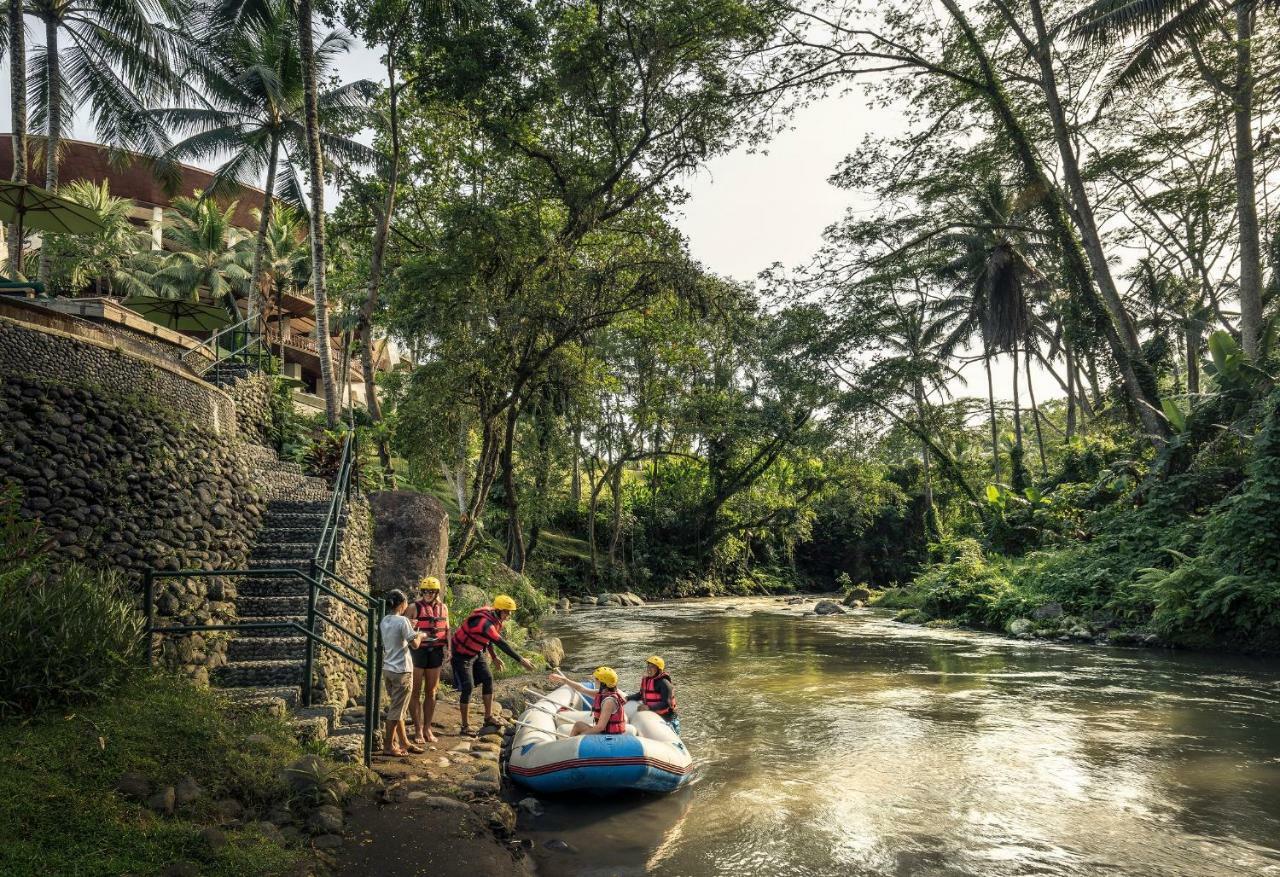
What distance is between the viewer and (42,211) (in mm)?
11484

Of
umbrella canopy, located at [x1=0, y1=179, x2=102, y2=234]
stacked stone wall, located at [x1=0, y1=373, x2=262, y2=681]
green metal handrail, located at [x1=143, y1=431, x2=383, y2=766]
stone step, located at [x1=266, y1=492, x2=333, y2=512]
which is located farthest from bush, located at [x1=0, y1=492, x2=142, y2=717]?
umbrella canopy, located at [x1=0, y1=179, x2=102, y2=234]

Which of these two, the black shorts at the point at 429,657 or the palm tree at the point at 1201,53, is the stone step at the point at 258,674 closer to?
the black shorts at the point at 429,657

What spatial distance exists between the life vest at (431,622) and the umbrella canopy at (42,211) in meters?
8.25

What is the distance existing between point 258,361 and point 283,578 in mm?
7159

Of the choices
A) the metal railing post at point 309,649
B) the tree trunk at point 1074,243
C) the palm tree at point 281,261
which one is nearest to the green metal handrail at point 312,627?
the metal railing post at point 309,649

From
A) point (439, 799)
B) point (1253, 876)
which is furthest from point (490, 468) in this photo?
point (1253, 876)

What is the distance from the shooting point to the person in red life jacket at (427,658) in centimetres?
780

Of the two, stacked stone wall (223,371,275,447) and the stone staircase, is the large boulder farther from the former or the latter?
stacked stone wall (223,371,275,447)

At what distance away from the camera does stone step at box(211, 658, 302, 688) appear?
7406 millimetres

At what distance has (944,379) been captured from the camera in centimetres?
3116

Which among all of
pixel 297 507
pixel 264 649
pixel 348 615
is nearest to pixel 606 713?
pixel 264 649

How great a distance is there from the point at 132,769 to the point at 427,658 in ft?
9.88

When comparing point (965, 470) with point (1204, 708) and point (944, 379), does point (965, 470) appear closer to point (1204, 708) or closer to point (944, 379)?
point (944, 379)

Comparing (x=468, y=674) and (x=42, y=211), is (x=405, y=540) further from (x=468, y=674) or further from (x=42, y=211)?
(x=42, y=211)
